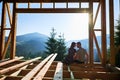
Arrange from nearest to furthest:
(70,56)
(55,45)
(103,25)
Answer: (70,56), (103,25), (55,45)

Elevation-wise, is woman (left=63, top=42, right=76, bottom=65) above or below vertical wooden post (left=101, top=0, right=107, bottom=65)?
below

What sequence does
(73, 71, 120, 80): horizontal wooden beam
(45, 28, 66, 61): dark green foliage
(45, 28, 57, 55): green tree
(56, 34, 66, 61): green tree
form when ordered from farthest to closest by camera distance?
(45, 28, 57, 55): green tree, (45, 28, 66, 61): dark green foliage, (56, 34, 66, 61): green tree, (73, 71, 120, 80): horizontal wooden beam

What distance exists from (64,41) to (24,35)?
57896mm

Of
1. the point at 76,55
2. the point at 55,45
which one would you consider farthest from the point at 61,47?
the point at 76,55

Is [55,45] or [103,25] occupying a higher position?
[103,25]

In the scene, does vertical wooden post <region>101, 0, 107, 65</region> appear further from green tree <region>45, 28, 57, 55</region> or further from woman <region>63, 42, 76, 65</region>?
green tree <region>45, 28, 57, 55</region>

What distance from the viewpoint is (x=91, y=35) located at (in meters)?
9.42

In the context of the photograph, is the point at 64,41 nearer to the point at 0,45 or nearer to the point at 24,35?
the point at 0,45

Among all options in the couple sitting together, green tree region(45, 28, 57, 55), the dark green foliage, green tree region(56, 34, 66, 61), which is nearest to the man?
the couple sitting together

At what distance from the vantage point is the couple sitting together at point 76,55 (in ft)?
26.0

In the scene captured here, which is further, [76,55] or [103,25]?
[103,25]

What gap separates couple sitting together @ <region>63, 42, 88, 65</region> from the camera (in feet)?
26.0

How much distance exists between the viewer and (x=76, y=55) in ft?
26.5

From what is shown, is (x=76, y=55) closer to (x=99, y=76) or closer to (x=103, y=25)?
(x=103, y=25)
